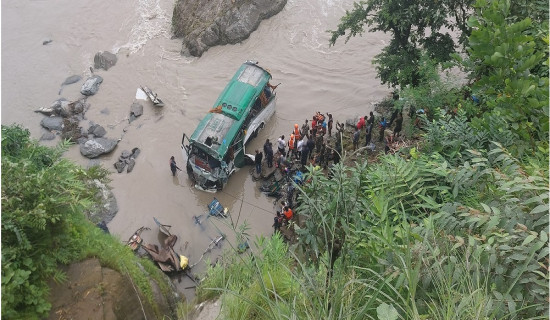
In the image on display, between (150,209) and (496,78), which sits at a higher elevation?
(496,78)

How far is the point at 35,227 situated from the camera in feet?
17.7

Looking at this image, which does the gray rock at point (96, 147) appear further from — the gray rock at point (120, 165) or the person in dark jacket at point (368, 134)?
the person in dark jacket at point (368, 134)

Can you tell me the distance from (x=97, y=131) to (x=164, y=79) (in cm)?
401

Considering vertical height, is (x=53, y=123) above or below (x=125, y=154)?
below

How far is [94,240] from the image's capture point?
22.3ft

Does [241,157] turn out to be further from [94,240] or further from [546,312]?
[546,312]

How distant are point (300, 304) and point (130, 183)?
11.2 m

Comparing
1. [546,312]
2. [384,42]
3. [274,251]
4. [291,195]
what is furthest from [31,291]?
[384,42]

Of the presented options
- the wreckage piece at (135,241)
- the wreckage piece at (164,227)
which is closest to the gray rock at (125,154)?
the wreckage piece at (164,227)

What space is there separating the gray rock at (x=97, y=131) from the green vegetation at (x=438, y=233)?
38.1ft

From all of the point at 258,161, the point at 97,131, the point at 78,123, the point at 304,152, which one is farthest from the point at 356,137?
the point at 78,123

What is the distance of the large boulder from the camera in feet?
63.0

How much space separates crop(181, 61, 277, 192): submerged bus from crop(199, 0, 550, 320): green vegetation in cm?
660

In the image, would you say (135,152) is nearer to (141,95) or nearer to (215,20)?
(141,95)
